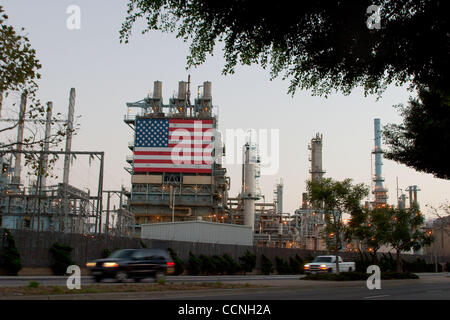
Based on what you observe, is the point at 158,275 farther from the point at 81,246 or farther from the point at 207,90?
the point at 207,90

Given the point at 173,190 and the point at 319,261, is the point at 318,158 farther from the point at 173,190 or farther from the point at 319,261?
the point at 319,261

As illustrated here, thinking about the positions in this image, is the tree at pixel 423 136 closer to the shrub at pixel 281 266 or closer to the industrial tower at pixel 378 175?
the shrub at pixel 281 266

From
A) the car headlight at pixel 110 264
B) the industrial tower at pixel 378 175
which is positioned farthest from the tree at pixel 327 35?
the industrial tower at pixel 378 175

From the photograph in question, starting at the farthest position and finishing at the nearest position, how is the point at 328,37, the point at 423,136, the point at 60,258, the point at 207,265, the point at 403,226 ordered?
the point at 403,226 < the point at 207,265 < the point at 60,258 < the point at 423,136 < the point at 328,37

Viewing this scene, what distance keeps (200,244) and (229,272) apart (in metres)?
3.41

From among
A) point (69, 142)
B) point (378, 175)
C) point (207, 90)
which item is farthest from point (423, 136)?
point (378, 175)

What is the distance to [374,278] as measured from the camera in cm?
2625

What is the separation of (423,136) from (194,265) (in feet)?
83.0

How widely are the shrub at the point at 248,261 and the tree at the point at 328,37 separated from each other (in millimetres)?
34740

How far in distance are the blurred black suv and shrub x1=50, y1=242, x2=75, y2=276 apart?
991 cm

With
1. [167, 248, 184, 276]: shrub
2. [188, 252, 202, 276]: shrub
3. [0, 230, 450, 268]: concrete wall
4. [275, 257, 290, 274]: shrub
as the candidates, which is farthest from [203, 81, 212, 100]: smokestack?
[167, 248, 184, 276]: shrub

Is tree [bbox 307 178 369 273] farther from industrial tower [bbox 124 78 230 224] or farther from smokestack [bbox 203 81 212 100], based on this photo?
smokestack [bbox 203 81 212 100]

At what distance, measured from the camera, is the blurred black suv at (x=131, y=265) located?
20844mm

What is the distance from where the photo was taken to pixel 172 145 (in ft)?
289
